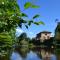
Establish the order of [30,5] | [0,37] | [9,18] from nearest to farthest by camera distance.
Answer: [30,5], [9,18], [0,37]

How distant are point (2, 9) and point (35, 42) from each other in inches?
4517

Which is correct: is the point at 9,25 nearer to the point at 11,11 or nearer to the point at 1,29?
the point at 1,29

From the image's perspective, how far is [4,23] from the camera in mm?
2105

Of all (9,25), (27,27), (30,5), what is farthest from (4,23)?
(30,5)

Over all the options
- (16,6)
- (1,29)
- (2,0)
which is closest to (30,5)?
(16,6)

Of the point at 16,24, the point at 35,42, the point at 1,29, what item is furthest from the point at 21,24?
the point at 35,42

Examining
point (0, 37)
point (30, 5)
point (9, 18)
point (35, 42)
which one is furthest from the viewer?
point (35, 42)

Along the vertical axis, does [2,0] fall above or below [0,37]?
above

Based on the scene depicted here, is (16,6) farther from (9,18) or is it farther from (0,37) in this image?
(0,37)

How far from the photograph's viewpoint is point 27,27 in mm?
2074

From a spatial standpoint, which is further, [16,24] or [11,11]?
[16,24]

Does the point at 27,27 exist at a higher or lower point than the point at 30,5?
lower

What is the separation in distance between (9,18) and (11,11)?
139 millimetres

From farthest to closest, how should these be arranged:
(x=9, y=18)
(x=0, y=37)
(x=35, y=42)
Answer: (x=35, y=42)
(x=0, y=37)
(x=9, y=18)
